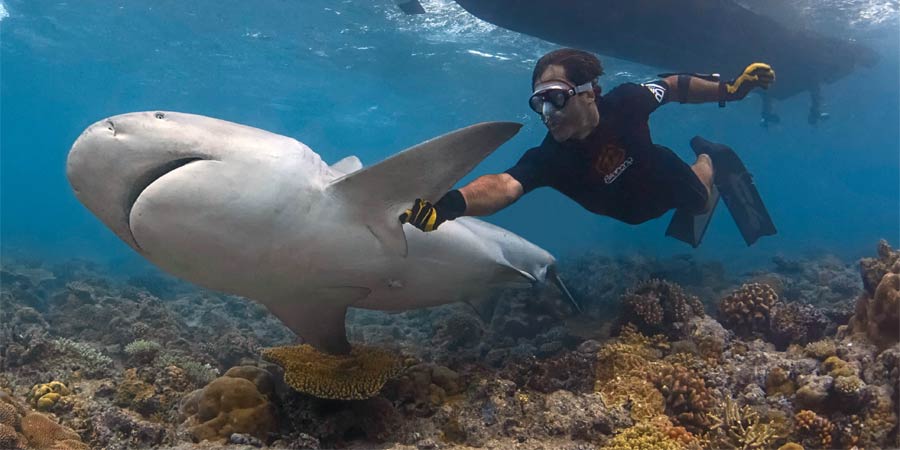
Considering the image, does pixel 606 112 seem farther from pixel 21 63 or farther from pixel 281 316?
pixel 21 63

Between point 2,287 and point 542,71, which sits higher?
point 542,71

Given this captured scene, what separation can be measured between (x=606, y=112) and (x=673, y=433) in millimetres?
3222

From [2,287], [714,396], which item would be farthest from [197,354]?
[2,287]

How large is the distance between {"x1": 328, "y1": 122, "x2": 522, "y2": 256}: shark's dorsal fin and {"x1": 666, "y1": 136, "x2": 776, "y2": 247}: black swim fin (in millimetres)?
6194

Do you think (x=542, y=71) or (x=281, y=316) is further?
(x=542, y=71)

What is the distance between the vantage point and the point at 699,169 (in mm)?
7711

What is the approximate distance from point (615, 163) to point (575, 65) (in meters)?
1.27

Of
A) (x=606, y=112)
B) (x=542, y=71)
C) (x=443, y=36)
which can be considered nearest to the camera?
(x=542, y=71)

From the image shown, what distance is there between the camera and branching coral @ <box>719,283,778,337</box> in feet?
22.5

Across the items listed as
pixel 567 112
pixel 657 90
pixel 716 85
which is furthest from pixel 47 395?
pixel 716 85

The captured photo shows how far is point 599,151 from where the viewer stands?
18.4 ft

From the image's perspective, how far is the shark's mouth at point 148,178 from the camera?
281 cm

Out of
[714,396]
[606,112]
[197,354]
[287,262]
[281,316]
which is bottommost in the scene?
[197,354]

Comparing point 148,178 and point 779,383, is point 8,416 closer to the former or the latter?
point 148,178
